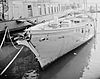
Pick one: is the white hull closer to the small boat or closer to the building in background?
the small boat

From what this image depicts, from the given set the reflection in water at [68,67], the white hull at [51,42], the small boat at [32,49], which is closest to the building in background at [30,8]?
the small boat at [32,49]

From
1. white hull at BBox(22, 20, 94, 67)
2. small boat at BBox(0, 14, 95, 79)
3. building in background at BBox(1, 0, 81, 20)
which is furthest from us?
building in background at BBox(1, 0, 81, 20)

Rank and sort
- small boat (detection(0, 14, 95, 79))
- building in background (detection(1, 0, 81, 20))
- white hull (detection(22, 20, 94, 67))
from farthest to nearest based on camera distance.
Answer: building in background (detection(1, 0, 81, 20)) < white hull (detection(22, 20, 94, 67)) < small boat (detection(0, 14, 95, 79))

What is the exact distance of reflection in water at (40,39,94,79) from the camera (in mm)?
9211

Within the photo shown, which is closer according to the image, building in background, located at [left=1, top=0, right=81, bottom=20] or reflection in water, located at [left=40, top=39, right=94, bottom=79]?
reflection in water, located at [left=40, top=39, right=94, bottom=79]

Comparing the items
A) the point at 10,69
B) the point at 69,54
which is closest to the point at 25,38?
the point at 10,69

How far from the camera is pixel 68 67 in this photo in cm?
1035

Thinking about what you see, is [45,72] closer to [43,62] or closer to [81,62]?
[43,62]

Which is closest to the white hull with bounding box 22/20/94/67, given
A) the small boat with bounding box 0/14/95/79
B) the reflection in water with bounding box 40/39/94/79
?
the small boat with bounding box 0/14/95/79

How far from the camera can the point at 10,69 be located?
33.7ft

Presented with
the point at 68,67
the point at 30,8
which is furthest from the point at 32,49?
the point at 30,8

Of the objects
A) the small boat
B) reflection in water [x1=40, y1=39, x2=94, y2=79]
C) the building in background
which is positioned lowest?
reflection in water [x1=40, y1=39, x2=94, y2=79]

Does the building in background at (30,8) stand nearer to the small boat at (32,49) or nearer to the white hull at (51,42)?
the small boat at (32,49)

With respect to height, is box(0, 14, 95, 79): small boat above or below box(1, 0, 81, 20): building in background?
below
